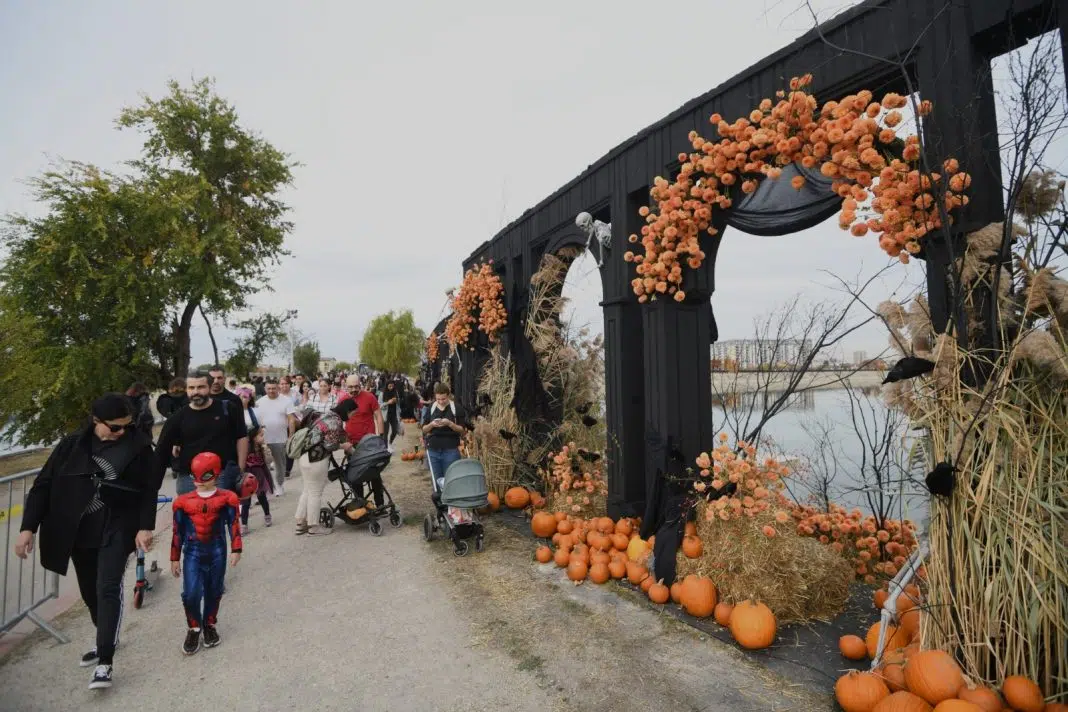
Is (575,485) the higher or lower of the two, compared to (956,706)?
higher

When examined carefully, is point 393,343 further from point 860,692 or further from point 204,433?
point 860,692

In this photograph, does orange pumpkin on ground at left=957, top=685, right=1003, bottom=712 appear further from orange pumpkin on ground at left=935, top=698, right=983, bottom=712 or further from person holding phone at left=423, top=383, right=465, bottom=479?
person holding phone at left=423, top=383, right=465, bottom=479

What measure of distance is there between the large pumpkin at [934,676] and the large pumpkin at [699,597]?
1233 millimetres

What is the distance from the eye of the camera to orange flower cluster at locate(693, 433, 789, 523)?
10.9ft

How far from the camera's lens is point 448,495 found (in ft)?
15.7

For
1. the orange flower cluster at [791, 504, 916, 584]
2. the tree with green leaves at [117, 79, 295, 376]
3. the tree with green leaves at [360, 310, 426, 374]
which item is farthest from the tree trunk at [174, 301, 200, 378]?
the tree with green leaves at [360, 310, 426, 374]

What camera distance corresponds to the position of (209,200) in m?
18.6

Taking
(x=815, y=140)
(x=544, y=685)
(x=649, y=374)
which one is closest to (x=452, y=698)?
(x=544, y=685)

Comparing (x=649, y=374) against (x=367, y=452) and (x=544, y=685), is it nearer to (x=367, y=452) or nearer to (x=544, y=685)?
(x=544, y=685)

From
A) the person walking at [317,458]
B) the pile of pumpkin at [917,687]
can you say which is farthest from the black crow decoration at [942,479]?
the person walking at [317,458]

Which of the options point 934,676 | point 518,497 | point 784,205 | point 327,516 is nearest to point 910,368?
point 934,676

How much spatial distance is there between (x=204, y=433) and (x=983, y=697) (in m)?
5.04

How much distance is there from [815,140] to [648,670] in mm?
3120

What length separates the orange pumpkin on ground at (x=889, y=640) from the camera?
8.44 ft
